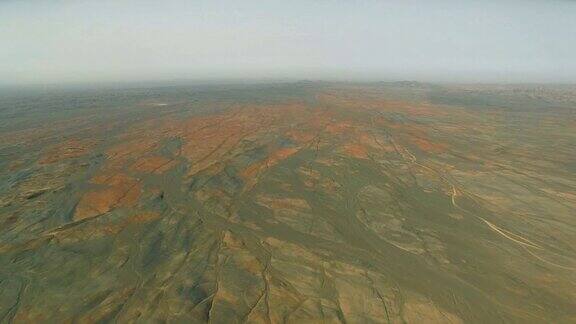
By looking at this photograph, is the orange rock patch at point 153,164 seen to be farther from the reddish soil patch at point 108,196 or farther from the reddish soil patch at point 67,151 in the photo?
the reddish soil patch at point 67,151

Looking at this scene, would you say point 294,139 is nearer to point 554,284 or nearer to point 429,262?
point 429,262

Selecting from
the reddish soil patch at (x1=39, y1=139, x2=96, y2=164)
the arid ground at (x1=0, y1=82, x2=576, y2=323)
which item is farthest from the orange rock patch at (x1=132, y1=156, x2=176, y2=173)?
the reddish soil patch at (x1=39, y1=139, x2=96, y2=164)

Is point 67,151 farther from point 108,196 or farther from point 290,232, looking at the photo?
point 290,232

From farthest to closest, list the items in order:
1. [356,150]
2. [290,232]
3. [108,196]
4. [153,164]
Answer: [356,150], [153,164], [108,196], [290,232]

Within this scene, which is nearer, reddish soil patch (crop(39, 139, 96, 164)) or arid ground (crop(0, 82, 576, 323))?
arid ground (crop(0, 82, 576, 323))

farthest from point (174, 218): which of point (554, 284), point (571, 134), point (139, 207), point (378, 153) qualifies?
point (571, 134)

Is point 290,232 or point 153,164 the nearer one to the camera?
point 290,232

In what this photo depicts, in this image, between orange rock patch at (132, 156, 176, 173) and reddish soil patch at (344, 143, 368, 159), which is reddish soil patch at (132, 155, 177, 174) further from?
reddish soil patch at (344, 143, 368, 159)

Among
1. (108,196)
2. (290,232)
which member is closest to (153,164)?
(108,196)
